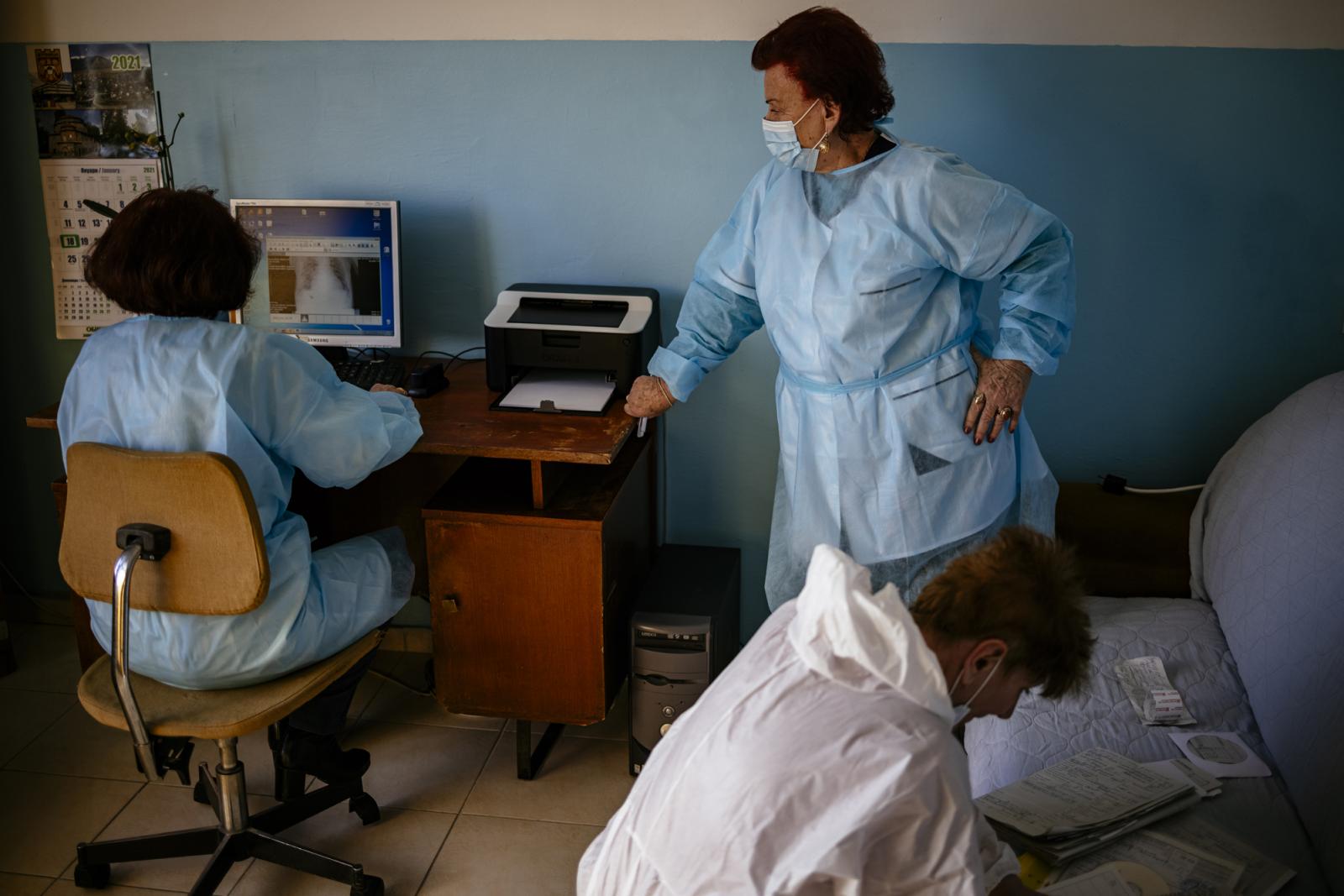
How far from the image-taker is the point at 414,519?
9.56 feet

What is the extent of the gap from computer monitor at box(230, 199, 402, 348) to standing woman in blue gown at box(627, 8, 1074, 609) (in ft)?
3.14

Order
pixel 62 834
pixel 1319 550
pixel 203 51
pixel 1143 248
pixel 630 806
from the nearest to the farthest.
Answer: pixel 630 806, pixel 1319 550, pixel 62 834, pixel 1143 248, pixel 203 51

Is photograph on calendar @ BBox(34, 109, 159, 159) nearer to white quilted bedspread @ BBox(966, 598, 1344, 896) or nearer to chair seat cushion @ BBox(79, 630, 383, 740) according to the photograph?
chair seat cushion @ BBox(79, 630, 383, 740)

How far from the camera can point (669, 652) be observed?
2.34 metres

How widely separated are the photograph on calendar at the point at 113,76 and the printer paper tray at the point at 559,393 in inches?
47.2

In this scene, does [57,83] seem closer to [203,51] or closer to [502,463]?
[203,51]

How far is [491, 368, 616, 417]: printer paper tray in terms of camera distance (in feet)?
7.73

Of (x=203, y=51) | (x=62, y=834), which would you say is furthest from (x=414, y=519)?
(x=203, y=51)

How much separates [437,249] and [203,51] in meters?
0.72

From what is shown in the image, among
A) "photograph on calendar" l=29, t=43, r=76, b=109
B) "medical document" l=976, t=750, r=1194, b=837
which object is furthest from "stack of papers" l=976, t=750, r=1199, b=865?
"photograph on calendar" l=29, t=43, r=76, b=109

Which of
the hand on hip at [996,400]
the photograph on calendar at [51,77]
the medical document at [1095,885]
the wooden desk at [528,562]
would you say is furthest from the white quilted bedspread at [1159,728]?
the photograph on calendar at [51,77]

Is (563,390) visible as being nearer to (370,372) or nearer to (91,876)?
(370,372)

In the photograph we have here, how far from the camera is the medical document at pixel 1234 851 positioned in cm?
148

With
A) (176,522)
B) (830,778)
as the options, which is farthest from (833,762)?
(176,522)
